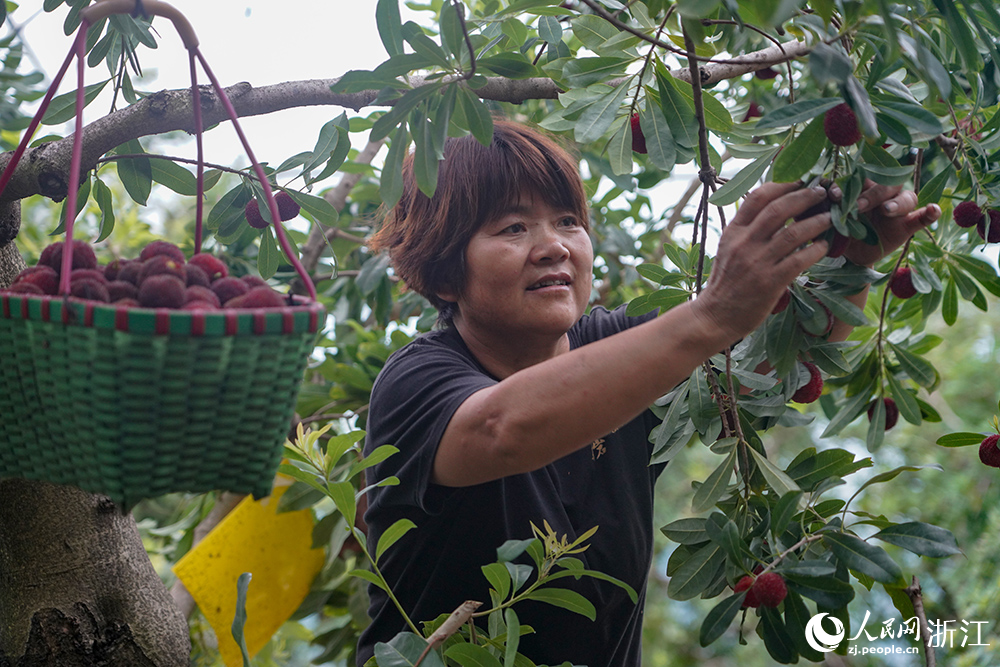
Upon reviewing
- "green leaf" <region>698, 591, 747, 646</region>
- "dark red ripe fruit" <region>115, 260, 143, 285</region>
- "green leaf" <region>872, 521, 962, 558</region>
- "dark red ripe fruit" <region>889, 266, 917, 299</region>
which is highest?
"dark red ripe fruit" <region>115, 260, 143, 285</region>

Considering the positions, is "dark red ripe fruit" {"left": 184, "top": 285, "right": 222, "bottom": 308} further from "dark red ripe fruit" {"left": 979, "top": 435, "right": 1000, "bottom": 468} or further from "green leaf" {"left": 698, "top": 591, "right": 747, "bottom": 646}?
"dark red ripe fruit" {"left": 979, "top": 435, "right": 1000, "bottom": 468}

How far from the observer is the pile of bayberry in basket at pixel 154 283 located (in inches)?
29.5

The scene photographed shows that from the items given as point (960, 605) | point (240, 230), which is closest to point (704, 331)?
point (240, 230)

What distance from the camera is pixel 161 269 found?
2.55 ft

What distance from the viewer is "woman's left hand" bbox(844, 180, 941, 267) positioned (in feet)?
3.66

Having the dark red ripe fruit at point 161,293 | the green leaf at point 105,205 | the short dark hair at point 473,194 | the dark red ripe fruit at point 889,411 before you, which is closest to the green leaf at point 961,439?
the dark red ripe fruit at point 889,411

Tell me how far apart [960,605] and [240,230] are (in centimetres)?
381

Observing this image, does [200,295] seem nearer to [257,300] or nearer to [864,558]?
[257,300]

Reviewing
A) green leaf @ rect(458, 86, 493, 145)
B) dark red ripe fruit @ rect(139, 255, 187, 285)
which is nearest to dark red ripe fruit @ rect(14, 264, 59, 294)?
dark red ripe fruit @ rect(139, 255, 187, 285)

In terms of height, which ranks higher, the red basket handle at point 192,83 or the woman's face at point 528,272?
the red basket handle at point 192,83

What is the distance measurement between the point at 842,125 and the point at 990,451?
0.79m

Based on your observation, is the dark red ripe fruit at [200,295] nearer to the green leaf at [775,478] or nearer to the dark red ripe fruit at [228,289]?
the dark red ripe fruit at [228,289]

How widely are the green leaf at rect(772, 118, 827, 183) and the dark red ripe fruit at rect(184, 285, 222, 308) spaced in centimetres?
71

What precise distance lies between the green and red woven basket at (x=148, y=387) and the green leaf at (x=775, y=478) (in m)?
0.76
